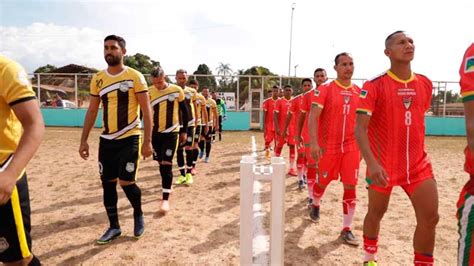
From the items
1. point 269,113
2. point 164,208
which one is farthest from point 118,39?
point 269,113

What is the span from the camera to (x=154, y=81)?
6.11m

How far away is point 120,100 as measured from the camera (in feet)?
14.4

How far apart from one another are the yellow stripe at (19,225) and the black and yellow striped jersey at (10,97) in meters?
0.23

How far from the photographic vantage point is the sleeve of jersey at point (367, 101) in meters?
3.27

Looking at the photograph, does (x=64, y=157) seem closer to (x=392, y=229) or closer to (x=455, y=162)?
(x=392, y=229)

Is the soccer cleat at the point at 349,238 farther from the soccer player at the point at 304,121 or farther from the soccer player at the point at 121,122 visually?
the soccer player at the point at 121,122

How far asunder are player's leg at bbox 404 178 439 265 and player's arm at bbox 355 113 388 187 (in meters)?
0.42

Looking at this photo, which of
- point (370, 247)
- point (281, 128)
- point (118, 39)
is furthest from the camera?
point (281, 128)

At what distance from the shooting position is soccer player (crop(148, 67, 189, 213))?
19.3 ft

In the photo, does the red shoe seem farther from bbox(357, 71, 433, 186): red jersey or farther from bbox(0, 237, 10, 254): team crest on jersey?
bbox(0, 237, 10, 254): team crest on jersey

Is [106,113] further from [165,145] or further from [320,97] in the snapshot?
[320,97]

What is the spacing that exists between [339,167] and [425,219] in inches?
71.4

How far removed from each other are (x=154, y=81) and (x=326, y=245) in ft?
12.8

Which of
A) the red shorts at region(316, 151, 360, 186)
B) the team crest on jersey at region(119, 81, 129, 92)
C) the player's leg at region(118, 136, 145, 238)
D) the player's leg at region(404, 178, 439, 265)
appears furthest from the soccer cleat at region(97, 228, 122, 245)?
the player's leg at region(404, 178, 439, 265)
